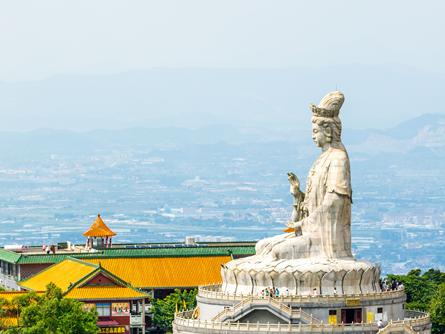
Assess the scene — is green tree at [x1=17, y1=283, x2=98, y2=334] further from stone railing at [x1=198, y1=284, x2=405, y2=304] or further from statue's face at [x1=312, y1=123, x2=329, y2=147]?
statue's face at [x1=312, y1=123, x2=329, y2=147]

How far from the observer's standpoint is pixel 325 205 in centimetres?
8075

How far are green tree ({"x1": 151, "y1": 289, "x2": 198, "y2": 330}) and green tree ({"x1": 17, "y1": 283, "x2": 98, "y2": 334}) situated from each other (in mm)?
13651

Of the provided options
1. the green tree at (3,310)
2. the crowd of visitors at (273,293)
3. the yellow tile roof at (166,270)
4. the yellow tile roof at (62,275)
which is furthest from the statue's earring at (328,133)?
the yellow tile roof at (166,270)

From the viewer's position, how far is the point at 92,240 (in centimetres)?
13112

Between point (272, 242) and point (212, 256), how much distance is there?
32591 mm

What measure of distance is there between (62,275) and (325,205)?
95.4ft

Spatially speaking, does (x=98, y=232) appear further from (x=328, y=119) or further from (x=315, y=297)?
(x=315, y=297)

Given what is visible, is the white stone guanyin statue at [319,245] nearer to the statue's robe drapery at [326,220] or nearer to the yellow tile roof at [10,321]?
the statue's robe drapery at [326,220]

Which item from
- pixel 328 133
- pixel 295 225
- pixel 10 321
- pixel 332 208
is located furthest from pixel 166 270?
pixel 332 208

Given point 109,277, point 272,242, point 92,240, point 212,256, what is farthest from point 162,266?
point 272,242

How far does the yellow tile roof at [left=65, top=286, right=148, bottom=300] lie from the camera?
99.8 m

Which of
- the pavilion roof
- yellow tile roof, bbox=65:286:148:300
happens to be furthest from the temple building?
the pavilion roof

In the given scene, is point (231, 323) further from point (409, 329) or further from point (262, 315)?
point (409, 329)

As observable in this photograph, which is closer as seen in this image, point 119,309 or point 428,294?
point 119,309
